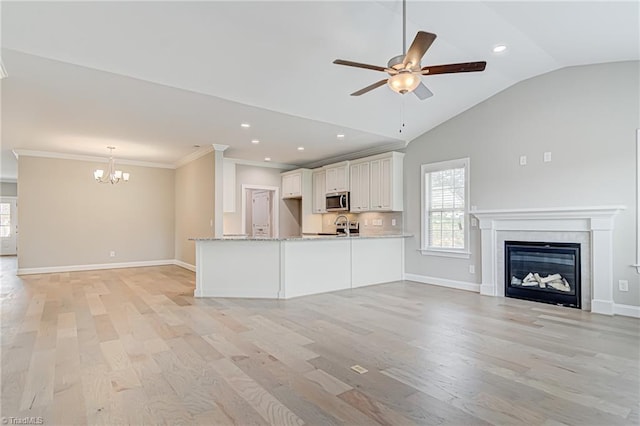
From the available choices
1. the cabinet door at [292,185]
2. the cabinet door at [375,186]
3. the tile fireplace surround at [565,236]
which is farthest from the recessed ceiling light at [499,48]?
the cabinet door at [292,185]

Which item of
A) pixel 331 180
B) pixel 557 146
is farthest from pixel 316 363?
pixel 331 180

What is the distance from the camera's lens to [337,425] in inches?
74.8

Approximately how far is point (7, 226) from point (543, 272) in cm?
1605

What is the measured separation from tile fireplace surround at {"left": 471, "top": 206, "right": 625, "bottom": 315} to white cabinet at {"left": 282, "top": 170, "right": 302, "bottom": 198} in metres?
4.31

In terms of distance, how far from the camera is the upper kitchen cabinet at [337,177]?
750 centimetres

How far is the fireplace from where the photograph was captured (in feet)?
15.0

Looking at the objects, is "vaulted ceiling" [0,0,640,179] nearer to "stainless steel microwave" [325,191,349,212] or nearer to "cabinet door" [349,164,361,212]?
"cabinet door" [349,164,361,212]

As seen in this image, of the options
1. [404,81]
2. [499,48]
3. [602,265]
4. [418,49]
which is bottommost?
[602,265]

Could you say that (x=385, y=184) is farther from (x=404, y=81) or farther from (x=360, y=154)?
(x=404, y=81)

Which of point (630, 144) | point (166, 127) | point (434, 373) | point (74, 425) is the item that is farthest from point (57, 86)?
point (630, 144)

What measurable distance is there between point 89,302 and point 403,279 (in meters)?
5.24

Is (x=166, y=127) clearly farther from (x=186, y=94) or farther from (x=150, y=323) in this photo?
(x=150, y=323)

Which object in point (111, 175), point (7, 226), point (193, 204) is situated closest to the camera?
point (111, 175)

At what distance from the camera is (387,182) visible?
664 centimetres
